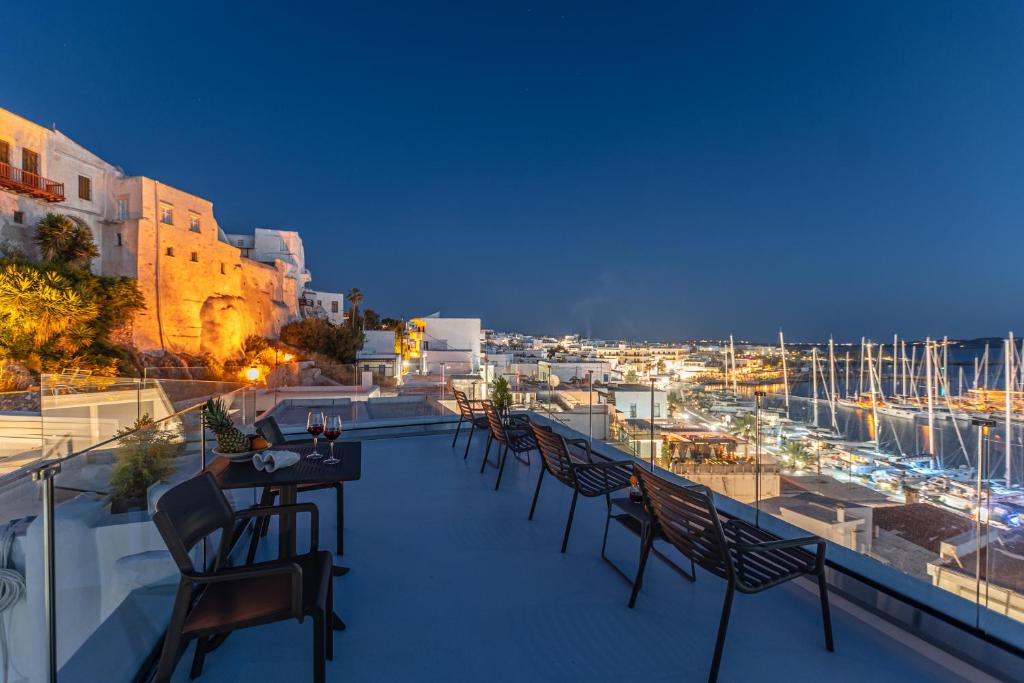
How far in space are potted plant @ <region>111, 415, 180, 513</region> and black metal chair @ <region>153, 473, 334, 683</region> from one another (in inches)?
14.8

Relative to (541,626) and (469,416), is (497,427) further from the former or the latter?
(541,626)

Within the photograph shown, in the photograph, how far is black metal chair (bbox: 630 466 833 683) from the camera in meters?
1.66

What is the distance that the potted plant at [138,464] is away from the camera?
5.59ft

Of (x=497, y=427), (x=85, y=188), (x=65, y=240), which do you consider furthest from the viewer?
(x=85, y=188)

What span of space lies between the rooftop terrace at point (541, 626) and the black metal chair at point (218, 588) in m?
0.43

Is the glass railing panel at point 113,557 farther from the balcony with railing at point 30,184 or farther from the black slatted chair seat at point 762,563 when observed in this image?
the balcony with railing at point 30,184

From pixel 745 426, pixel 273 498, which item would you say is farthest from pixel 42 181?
pixel 745 426

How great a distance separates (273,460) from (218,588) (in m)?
0.75

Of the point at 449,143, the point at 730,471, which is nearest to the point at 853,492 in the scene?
the point at 730,471

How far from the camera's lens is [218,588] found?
5.03ft

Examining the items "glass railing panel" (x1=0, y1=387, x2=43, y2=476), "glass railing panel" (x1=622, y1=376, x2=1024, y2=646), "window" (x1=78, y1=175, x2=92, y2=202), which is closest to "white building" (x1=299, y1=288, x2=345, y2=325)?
"window" (x1=78, y1=175, x2=92, y2=202)

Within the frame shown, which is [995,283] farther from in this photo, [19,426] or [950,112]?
[19,426]

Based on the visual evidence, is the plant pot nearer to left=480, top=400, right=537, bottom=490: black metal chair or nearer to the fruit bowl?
the fruit bowl

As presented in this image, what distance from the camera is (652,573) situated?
101 inches
